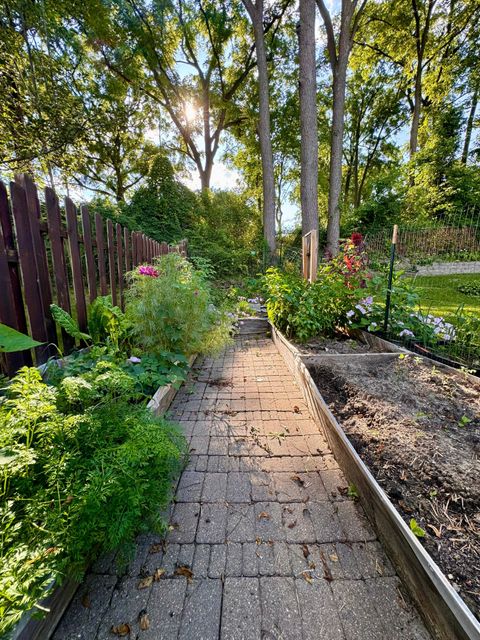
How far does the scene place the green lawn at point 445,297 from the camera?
4.16 m

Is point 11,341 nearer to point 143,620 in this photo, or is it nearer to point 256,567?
point 143,620

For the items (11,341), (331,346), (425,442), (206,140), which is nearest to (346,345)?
(331,346)

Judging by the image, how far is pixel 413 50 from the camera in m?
12.8

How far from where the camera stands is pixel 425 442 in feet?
5.15

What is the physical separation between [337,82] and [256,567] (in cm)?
1037

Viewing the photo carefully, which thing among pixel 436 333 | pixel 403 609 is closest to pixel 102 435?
pixel 403 609

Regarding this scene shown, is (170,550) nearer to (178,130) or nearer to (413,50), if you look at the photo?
(178,130)

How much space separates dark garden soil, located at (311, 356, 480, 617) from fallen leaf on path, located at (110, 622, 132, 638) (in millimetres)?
1127

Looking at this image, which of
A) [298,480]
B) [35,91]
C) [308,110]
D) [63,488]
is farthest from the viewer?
[35,91]

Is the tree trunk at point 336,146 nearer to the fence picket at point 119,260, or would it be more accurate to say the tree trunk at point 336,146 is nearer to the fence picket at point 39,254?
the fence picket at point 119,260

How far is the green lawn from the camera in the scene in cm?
416

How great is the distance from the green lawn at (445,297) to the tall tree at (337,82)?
2.54 metres

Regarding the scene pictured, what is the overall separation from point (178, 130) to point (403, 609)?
1659 cm

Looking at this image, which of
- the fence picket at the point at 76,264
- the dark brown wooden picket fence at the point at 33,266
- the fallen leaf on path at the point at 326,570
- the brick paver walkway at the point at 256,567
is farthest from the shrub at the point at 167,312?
the fallen leaf on path at the point at 326,570
